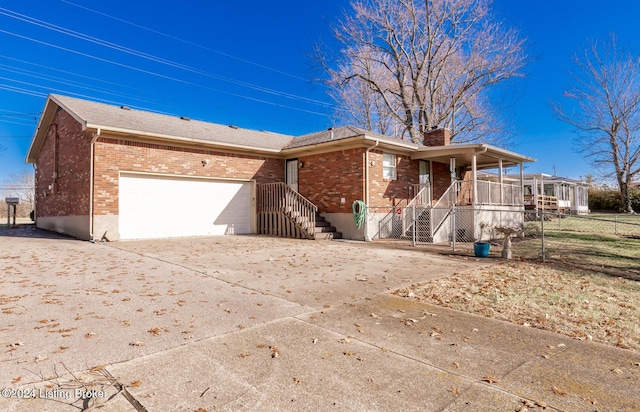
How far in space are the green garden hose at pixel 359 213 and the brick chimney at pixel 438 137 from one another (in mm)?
5341

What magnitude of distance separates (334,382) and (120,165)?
12.1m

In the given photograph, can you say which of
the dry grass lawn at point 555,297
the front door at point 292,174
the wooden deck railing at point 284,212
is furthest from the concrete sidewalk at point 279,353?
the front door at point 292,174

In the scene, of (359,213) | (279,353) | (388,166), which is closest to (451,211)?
(359,213)

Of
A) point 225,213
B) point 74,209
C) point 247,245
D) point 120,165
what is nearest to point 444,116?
point 225,213

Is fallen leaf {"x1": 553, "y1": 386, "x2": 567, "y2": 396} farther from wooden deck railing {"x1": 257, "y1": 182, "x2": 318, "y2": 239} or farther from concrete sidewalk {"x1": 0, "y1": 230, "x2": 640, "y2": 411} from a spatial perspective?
wooden deck railing {"x1": 257, "y1": 182, "x2": 318, "y2": 239}

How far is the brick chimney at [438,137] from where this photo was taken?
15.9 metres

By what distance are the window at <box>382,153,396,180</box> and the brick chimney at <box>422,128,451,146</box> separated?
2.74 metres

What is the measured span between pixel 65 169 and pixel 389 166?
13.0m

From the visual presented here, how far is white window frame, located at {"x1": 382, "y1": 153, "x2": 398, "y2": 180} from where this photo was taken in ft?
46.9

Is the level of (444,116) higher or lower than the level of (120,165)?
higher

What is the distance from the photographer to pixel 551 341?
3629mm

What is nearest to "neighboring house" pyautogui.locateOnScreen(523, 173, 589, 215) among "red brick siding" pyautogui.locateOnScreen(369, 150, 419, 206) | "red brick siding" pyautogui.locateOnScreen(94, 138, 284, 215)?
"red brick siding" pyautogui.locateOnScreen(369, 150, 419, 206)

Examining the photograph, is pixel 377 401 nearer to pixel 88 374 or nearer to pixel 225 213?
pixel 88 374

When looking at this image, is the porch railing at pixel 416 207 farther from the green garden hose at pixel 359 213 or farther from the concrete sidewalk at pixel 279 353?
the concrete sidewalk at pixel 279 353
